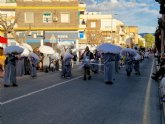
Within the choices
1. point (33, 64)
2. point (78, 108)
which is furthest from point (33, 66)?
point (78, 108)

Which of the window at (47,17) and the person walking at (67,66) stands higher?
the window at (47,17)

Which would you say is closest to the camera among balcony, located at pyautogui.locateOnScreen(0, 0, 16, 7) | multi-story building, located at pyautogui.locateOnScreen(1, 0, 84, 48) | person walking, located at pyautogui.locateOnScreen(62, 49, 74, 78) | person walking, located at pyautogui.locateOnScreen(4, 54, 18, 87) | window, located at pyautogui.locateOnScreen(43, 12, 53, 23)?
person walking, located at pyautogui.locateOnScreen(4, 54, 18, 87)

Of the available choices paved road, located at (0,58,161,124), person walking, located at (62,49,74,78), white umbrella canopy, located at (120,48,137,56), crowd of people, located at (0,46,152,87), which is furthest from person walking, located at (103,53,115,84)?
white umbrella canopy, located at (120,48,137,56)

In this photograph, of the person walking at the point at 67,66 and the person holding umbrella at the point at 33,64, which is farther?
the person holding umbrella at the point at 33,64

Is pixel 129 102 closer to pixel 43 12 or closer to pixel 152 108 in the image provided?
pixel 152 108

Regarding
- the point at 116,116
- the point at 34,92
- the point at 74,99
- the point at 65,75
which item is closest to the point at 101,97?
→ the point at 74,99

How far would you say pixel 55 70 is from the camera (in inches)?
1390

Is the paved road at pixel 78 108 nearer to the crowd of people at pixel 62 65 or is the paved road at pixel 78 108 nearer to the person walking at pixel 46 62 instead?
the crowd of people at pixel 62 65

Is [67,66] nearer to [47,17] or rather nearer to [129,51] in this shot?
[129,51]

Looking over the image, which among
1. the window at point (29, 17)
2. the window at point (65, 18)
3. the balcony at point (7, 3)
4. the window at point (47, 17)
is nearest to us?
the window at point (65, 18)

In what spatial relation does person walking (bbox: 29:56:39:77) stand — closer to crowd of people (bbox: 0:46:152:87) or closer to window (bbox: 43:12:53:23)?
crowd of people (bbox: 0:46:152:87)

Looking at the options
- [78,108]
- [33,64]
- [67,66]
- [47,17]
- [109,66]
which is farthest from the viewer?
[47,17]

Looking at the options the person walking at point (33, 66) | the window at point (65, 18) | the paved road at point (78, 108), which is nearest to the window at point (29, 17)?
the window at point (65, 18)

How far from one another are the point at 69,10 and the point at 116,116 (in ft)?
186
